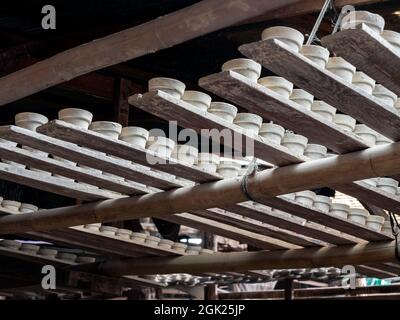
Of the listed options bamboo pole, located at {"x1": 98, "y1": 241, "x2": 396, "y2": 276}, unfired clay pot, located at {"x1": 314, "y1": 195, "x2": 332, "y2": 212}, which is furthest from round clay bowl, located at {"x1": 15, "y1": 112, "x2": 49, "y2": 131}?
bamboo pole, located at {"x1": 98, "y1": 241, "x2": 396, "y2": 276}

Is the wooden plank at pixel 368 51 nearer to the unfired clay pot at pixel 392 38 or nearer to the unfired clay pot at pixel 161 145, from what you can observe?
the unfired clay pot at pixel 392 38

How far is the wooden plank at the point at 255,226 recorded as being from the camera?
294 inches

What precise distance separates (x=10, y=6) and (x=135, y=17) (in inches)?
45.1

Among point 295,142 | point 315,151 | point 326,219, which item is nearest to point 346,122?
point 295,142

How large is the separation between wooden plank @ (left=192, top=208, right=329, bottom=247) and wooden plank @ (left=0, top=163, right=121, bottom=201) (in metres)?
0.81

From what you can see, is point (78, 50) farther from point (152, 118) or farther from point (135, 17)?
point (152, 118)

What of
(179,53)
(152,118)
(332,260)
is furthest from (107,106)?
(332,260)

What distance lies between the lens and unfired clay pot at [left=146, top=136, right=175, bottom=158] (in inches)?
247

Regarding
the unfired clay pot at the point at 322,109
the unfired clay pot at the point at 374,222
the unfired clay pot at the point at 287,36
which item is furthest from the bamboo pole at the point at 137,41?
the unfired clay pot at the point at 374,222

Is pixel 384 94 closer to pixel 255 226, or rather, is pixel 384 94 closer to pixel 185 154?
pixel 185 154

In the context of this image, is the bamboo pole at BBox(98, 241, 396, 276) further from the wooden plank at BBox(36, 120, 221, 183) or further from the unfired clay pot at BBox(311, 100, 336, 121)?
the unfired clay pot at BBox(311, 100, 336, 121)

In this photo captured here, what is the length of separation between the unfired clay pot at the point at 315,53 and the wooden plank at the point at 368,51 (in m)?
0.30

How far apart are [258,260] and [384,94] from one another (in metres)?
3.58

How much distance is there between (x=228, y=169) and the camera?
21.4 feet
